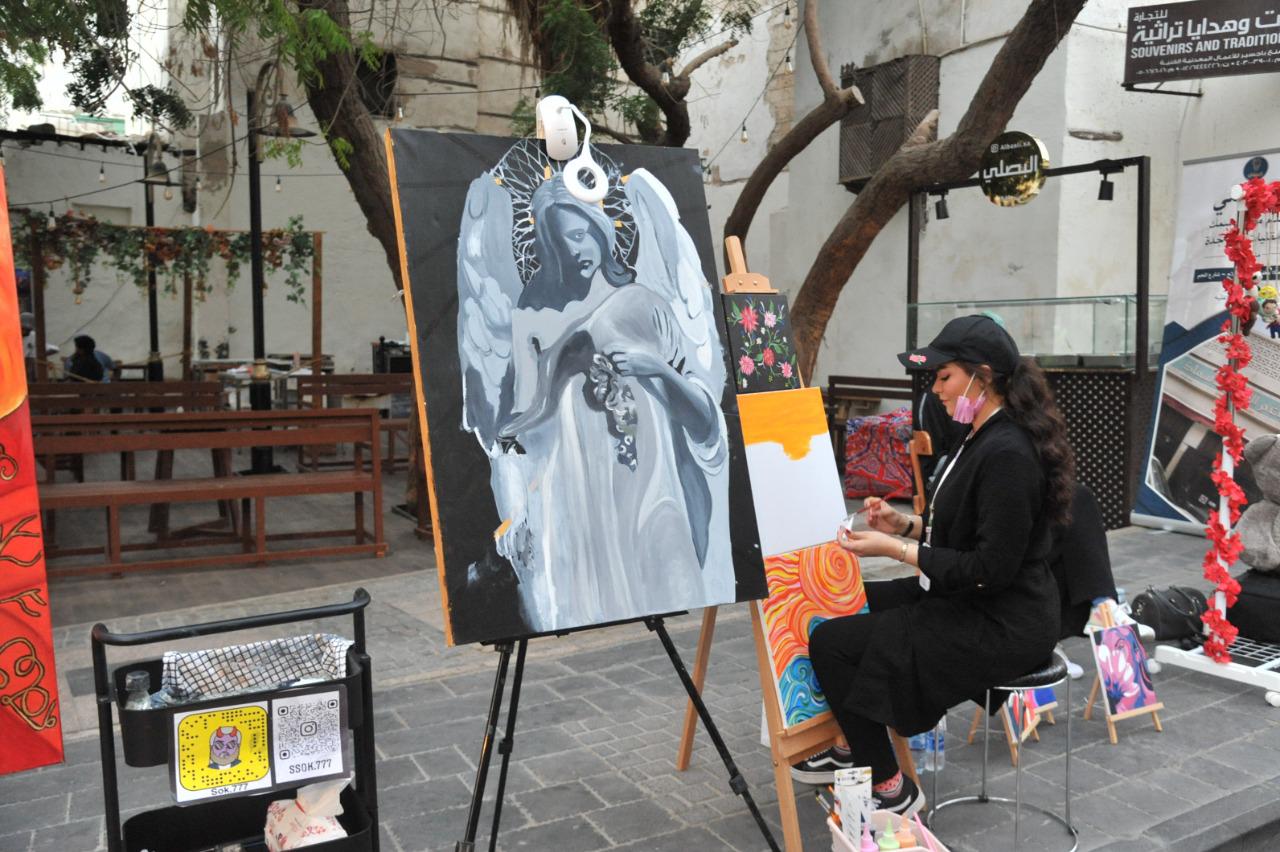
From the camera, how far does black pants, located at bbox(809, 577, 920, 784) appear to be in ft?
10.0

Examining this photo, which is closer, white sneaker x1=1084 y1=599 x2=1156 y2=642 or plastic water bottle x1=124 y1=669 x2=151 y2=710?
plastic water bottle x1=124 y1=669 x2=151 y2=710

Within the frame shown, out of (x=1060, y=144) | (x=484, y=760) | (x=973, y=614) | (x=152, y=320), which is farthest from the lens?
(x=152, y=320)

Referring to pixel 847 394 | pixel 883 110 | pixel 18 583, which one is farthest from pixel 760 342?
pixel 883 110

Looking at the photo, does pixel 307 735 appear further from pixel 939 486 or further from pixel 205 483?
pixel 205 483

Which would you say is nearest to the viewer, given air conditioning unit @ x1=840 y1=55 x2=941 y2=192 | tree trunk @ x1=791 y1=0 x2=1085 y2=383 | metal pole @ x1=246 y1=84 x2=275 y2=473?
tree trunk @ x1=791 y1=0 x2=1085 y2=383

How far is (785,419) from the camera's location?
333 cm

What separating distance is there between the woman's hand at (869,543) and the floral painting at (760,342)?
0.53 m

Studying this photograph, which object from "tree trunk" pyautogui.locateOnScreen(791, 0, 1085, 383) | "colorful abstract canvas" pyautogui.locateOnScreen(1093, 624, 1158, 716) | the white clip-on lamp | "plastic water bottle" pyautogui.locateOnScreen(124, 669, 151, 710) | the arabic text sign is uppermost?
the arabic text sign

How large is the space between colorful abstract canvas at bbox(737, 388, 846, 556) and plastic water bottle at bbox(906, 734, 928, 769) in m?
0.87

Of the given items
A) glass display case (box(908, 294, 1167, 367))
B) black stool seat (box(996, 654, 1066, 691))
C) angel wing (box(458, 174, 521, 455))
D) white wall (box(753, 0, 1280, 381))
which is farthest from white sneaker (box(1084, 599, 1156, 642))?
white wall (box(753, 0, 1280, 381))

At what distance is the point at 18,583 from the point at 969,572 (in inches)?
96.9

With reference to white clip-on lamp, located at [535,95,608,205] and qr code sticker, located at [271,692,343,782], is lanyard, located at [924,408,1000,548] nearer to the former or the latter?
white clip-on lamp, located at [535,95,608,205]

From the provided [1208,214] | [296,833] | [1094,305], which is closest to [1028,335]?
[1094,305]

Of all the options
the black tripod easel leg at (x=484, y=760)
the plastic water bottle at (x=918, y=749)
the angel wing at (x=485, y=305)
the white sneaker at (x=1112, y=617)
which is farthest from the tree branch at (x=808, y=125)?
the black tripod easel leg at (x=484, y=760)
